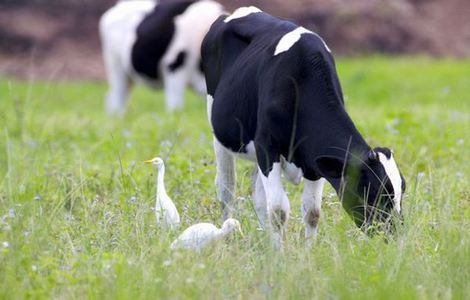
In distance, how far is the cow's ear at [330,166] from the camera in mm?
6659

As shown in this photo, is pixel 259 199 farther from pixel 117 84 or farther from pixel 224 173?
pixel 117 84

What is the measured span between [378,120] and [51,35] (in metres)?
12.5

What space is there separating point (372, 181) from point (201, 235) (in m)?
1.03

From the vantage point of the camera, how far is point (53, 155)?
10.6 m

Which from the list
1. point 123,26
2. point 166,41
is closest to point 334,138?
point 166,41

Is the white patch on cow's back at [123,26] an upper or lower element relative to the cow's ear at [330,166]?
lower

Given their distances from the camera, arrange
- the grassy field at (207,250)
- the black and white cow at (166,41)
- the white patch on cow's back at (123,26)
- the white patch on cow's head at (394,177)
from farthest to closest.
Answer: the white patch on cow's back at (123,26), the black and white cow at (166,41), the white patch on cow's head at (394,177), the grassy field at (207,250)

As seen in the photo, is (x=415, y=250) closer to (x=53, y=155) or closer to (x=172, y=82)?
(x=53, y=155)

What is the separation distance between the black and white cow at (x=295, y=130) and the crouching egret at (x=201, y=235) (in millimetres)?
373

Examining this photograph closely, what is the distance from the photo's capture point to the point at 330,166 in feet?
22.0

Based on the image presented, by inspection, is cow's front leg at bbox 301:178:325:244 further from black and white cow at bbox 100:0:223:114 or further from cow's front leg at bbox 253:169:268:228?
black and white cow at bbox 100:0:223:114

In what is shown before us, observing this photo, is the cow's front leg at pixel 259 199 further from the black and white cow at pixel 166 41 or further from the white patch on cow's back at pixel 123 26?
the white patch on cow's back at pixel 123 26

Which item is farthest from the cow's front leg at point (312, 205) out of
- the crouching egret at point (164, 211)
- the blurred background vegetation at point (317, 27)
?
the blurred background vegetation at point (317, 27)

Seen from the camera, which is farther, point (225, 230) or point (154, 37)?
point (154, 37)
